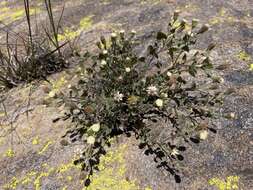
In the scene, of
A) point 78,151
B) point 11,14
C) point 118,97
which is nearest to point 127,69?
point 118,97

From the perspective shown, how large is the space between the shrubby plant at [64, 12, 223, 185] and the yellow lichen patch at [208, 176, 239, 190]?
0.24 meters

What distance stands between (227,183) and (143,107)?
754mm

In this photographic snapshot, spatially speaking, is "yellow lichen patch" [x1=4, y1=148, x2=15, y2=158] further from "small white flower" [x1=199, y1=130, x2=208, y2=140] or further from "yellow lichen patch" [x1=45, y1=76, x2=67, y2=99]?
"small white flower" [x1=199, y1=130, x2=208, y2=140]

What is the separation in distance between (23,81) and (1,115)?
0.42 m

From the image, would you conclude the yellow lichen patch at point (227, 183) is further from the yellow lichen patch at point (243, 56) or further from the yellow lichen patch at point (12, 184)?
the yellow lichen patch at point (12, 184)

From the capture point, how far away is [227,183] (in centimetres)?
234

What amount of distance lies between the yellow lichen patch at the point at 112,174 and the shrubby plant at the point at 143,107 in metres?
0.05

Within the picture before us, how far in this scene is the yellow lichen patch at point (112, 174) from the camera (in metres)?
2.44

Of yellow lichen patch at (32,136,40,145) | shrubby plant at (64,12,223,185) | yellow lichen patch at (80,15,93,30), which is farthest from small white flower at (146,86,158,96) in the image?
yellow lichen patch at (80,15,93,30)

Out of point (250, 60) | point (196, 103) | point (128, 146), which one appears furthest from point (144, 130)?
point (250, 60)

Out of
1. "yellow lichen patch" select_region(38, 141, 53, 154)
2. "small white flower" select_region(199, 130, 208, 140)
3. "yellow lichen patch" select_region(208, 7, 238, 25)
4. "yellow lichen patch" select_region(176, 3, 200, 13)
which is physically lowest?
"yellow lichen patch" select_region(38, 141, 53, 154)

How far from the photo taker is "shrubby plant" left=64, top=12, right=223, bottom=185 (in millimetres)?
2582

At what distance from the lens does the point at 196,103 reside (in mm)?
2805

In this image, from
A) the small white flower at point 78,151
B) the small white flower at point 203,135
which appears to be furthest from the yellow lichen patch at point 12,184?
the small white flower at point 203,135
